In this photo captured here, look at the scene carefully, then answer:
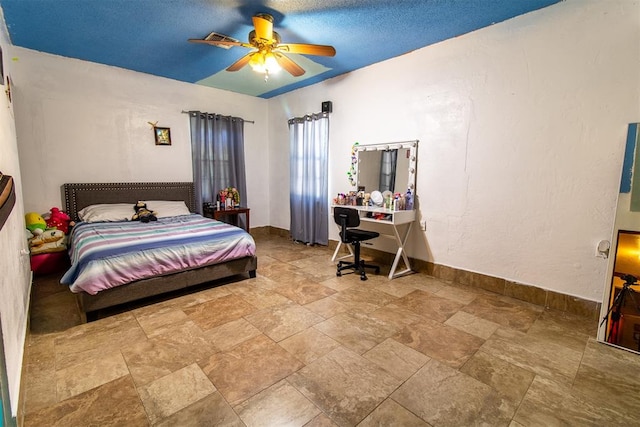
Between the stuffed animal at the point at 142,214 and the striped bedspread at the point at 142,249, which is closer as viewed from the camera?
the striped bedspread at the point at 142,249

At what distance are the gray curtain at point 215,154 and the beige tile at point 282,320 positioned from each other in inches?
112

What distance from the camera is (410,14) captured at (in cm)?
260

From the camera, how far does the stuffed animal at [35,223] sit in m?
3.30

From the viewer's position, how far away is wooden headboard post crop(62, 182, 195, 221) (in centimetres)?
377

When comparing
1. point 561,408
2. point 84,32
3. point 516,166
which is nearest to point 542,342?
point 561,408

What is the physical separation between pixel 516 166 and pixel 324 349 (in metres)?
2.43

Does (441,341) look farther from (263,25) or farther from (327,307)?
(263,25)

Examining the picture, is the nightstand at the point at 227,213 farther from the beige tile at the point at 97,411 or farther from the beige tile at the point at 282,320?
the beige tile at the point at 97,411

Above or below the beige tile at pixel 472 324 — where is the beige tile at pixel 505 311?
above

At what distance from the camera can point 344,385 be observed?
1.72 m

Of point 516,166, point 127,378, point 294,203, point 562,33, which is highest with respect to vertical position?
point 562,33

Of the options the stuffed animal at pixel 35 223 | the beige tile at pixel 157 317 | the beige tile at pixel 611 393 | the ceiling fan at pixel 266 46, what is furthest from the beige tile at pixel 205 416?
the stuffed animal at pixel 35 223

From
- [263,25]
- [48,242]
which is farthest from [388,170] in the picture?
[48,242]

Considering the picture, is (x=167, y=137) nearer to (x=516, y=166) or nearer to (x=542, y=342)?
(x=516, y=166)
